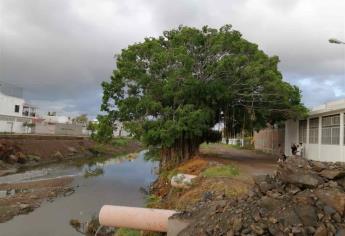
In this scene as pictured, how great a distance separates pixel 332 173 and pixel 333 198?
2.87ft

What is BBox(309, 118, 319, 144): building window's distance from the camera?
94.5ft

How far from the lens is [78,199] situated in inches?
1036

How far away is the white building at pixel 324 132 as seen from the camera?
960 inches

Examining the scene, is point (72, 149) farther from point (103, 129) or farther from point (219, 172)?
point (219, 172)

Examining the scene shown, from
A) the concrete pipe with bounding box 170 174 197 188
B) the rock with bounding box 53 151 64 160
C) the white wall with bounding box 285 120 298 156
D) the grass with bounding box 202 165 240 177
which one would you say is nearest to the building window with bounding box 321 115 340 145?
the white wall with bounding box 285 120 298 156

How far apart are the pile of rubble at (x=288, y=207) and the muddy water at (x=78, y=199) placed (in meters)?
10.3

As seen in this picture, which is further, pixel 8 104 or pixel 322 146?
pixel 8 104

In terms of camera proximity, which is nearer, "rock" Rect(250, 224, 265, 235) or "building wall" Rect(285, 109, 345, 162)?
"rock" Rect(250, 224, 265, 235)

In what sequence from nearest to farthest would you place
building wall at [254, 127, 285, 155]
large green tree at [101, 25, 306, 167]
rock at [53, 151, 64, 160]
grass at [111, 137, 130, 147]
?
large green tree at [101, 25, 306, 167], building wall at [254, 127, 285, 155], rock at [53, 151, 64, 160], grass at [111, 137, 130, 147]

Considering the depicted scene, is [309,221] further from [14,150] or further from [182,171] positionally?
[14,150]

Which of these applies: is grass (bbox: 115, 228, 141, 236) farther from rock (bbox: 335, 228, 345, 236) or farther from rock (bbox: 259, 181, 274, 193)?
rock (bbox: 335, 228, 345, 236)

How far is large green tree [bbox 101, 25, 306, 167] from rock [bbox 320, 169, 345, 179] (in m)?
16.1

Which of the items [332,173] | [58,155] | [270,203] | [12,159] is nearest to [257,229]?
[270,203]

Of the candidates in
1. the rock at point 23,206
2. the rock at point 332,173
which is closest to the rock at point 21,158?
the rock at point 23,206
